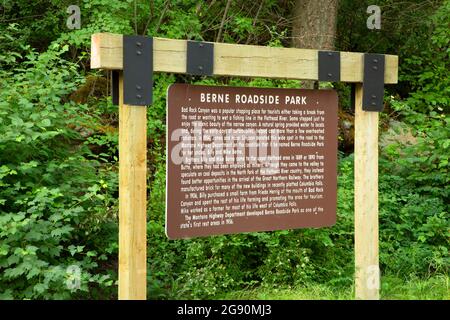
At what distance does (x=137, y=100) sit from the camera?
439 cm

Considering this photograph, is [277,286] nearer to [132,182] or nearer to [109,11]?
[132,182]

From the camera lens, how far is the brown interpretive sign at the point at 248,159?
4.55 meters

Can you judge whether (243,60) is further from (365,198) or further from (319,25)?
(319,25)

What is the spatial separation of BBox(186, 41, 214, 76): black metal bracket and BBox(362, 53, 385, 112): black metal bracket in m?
1.40

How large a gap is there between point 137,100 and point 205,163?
66cm

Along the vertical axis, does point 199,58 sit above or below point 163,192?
above

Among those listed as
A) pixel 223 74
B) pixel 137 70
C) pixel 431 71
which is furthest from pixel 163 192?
pixel 431 71

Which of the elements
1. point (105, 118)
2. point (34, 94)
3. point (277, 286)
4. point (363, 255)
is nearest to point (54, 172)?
point (34, 94)

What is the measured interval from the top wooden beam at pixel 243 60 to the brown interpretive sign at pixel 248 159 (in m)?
0.14

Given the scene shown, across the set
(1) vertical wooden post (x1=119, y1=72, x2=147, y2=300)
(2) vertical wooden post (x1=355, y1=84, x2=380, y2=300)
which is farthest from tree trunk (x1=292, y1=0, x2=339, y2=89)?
(1) vertical wooden post (x1=119, y1=72, x2=147, y2=300)

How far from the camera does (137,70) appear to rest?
4379 mm

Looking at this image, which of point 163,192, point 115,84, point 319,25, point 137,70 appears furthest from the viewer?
point 319,25

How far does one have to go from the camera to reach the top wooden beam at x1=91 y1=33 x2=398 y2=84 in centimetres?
428

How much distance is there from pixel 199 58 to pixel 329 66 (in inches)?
45.0
